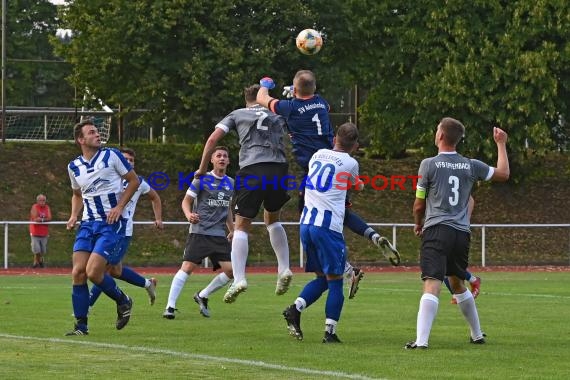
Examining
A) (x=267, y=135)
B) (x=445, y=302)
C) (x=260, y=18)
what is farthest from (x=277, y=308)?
(x=260, y=18)

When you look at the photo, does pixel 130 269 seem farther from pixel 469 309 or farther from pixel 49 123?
pixel 49 123

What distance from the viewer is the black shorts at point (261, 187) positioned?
1391cm

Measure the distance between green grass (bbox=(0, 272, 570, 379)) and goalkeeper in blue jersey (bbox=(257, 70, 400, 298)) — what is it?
104 cm

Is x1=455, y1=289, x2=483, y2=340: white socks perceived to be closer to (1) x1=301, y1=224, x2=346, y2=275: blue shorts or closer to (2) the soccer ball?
(1) x1=301, y1=224, x2=346, y2=275: blue shorts

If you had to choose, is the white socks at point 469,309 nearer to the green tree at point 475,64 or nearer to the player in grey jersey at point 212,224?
the player in grey jersey at point 212,224

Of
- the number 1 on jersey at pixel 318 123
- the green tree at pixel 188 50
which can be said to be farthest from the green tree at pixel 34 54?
the number 1 on jersey at pixel 318 123

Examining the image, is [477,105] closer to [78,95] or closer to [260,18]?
[260,18]

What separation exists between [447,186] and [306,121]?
2246 mm

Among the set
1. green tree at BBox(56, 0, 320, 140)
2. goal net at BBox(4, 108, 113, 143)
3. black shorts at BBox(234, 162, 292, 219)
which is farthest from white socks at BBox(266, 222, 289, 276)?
goal net at BBox(4, 108, 113, 143)

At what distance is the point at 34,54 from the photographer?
56625 millimetres

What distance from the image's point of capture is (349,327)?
47.7 feet

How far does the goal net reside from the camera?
147 feet

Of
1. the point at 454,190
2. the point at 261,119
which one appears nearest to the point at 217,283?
the point at 261,119

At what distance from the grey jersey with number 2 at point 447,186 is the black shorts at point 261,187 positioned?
2350mm
